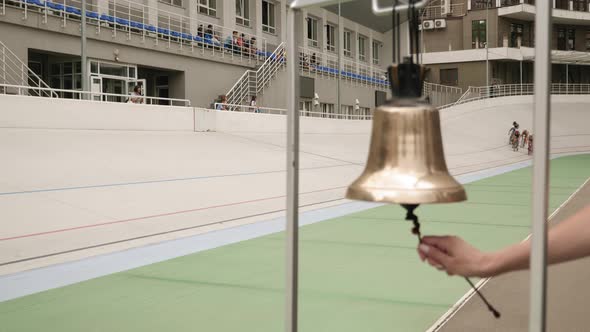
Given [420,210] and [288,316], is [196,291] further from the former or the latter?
[420,210]

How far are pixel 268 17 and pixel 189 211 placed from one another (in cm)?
2898

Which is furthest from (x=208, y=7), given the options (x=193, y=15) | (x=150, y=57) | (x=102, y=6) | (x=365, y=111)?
(x=365, y=111)

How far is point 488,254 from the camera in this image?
5.86 feet

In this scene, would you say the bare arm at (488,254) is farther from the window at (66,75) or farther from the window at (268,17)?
the window at (268,17)

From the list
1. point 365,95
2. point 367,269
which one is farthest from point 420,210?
point 365,95

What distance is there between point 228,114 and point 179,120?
2855mm

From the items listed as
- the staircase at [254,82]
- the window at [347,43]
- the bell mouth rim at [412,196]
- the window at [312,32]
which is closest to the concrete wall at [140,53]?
the staircase at [254,82]

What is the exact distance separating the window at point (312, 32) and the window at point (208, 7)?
10.1 m

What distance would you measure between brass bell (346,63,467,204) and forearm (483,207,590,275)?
0.68 feet

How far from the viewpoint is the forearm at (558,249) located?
1.74m

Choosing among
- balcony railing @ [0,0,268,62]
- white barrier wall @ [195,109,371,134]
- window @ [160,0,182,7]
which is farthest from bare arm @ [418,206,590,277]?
window @ [160,0,182,7]

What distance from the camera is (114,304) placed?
17.7 feet

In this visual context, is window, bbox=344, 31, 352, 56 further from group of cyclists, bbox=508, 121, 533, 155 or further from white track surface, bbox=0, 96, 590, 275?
white track surface, bbox=0, 96, 590, 275

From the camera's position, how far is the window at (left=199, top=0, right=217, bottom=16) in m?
32.3
